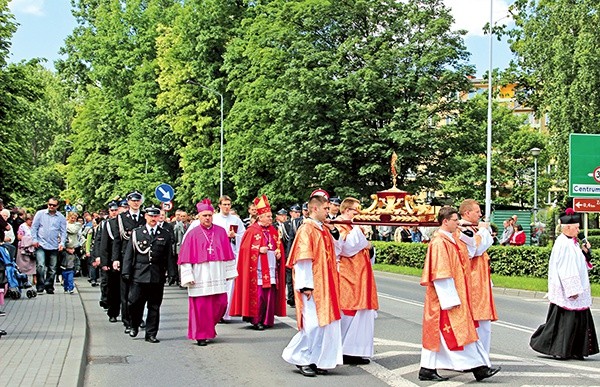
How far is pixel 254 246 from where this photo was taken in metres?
14.8

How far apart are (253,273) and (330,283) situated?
4.69 metres

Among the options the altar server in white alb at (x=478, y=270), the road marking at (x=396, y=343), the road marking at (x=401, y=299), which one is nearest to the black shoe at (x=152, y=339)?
the road marking at (x=396, y=343)

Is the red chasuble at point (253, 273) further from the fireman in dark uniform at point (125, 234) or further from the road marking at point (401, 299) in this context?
the road marking at point (401, 299)

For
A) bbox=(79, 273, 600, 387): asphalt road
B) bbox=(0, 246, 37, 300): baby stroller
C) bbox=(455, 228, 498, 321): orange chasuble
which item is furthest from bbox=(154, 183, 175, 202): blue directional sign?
bbox=(455, 228, 498, 321): orange chasuble

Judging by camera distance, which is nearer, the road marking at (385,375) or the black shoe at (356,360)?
the road marking at (385,375)

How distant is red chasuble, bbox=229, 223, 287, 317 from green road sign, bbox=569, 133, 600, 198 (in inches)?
507

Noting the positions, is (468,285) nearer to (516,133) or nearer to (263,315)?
(263,315)

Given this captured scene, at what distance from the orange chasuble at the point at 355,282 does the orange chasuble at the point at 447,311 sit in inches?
40.3

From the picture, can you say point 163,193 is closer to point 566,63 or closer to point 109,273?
point 109,273

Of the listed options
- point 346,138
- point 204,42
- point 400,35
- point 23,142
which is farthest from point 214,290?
point 204,42

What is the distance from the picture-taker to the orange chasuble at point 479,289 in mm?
9835

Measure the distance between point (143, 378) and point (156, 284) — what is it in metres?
3.06

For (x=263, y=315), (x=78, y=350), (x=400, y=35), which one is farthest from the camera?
(x=400, y=35)

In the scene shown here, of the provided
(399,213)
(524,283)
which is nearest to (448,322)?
(399,213)
